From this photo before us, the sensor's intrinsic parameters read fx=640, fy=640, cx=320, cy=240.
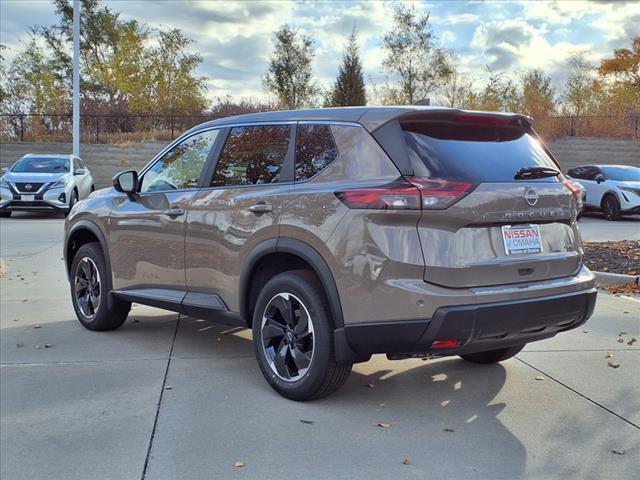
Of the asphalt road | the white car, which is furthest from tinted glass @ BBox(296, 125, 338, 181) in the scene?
the white car

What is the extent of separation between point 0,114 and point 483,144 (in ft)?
112

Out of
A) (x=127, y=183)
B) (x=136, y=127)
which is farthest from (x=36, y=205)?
(x=136, y=127)

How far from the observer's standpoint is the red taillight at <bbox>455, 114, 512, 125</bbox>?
3773mm

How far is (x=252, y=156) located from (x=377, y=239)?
1403mm

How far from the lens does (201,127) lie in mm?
4988

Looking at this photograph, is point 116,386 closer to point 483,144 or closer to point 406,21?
point 483,144

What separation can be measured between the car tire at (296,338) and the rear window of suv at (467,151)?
987 mm

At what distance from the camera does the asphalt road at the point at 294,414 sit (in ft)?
10.5

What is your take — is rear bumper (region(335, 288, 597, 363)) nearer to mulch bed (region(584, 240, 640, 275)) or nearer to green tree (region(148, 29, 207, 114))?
mulch bed (region(584, 240, 640, 275))

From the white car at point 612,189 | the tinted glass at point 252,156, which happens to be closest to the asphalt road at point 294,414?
the tinted glass at point 252,156

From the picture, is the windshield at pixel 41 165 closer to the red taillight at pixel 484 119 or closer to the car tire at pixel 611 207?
the car tire at pixel 611 207

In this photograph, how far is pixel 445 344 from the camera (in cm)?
343

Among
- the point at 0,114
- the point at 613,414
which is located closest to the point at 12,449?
the point at 613,414

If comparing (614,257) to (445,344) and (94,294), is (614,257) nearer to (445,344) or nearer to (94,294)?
(445,344)
